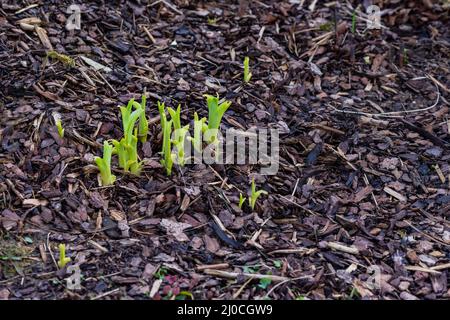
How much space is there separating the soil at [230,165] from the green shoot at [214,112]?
0.54 feet

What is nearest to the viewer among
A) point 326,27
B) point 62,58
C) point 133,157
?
point 133,157

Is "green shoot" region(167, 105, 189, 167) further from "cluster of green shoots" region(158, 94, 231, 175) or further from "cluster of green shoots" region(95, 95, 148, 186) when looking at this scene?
"cluster of green shoots" region(95, 95, 148, 186)

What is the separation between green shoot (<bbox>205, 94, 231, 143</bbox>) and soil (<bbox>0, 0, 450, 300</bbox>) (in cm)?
16

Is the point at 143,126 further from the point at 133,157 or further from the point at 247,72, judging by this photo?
the point at 247,72

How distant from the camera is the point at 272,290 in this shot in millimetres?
2631

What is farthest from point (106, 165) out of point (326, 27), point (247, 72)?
point (326, 27)

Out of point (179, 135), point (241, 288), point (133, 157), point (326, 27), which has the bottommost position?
point (241, 288)

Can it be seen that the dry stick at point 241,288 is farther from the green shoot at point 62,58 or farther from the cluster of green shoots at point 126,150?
the green shoot at point 62,58

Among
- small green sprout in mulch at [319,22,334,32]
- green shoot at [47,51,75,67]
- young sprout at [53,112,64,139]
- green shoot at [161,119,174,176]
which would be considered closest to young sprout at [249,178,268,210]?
green shoot at [161,119,174,176]

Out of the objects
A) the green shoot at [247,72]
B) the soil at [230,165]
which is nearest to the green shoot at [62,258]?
the soil at [230,165]

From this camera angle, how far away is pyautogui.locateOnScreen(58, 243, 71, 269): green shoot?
2562mm

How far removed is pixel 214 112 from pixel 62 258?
0.99 meters

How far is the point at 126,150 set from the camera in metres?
2.96

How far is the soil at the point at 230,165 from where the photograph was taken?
270 cm
